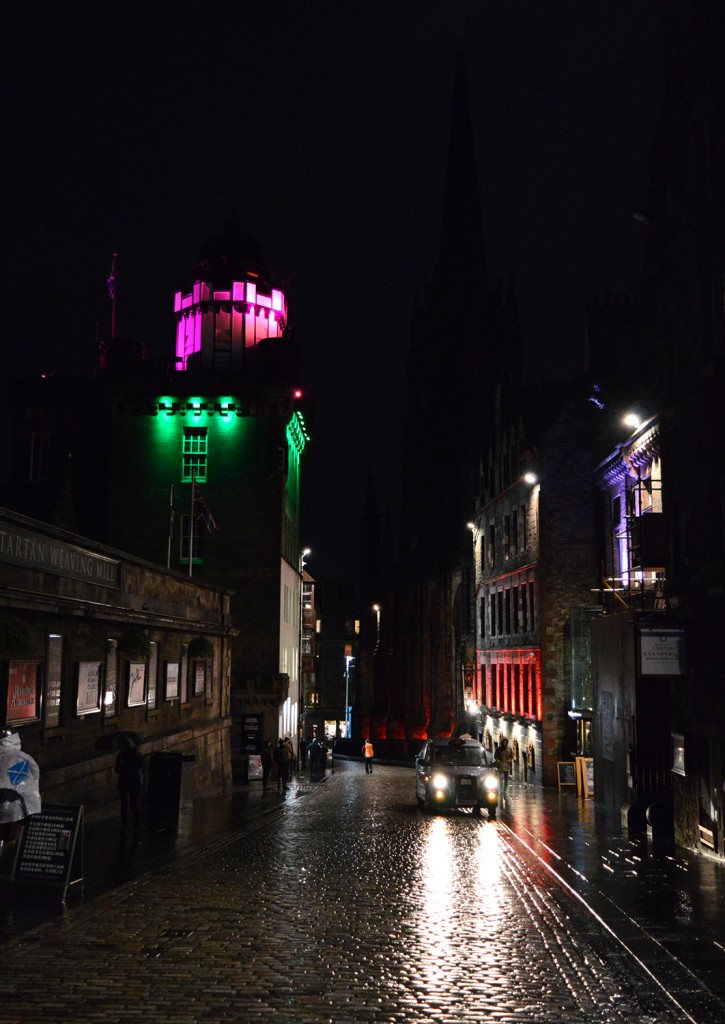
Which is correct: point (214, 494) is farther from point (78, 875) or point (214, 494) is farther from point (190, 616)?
point (78, 875)

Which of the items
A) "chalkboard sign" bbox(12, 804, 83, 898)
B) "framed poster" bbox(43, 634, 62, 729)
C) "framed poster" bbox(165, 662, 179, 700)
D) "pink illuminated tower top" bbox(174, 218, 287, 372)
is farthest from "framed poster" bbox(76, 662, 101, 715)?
"pink illuminated tower top" bbox(174, 218, 287, 372)

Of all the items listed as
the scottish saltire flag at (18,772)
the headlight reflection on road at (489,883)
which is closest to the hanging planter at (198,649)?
the headlight reflection on road at (489,883)

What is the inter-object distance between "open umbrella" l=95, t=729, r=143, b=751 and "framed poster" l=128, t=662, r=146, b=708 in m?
3.00

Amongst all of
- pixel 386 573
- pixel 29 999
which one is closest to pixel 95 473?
pixel 29 999

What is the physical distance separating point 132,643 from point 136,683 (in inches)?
78.8

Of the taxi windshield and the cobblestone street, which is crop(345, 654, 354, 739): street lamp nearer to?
the taxi windshield

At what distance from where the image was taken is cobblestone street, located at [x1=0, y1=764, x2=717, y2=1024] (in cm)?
812

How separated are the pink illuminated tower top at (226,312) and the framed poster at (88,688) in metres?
31.6

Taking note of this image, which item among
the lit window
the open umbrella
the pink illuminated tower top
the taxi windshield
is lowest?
the taxi windshield

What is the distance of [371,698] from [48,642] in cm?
9413

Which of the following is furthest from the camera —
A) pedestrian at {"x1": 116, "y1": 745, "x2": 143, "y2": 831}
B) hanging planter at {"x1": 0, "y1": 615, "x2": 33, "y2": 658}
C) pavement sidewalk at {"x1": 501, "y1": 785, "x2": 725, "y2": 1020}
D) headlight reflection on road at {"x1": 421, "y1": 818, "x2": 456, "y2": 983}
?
pedestrian at {"x1": 116, "y1": 745, "x2": 143, "y2": 831}

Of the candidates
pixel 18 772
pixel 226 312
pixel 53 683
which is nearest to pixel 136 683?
pixel 53 683

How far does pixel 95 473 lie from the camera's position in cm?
4719

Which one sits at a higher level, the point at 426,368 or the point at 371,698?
the point at 426,368
